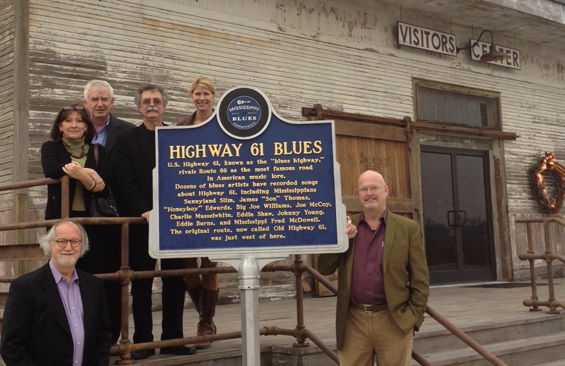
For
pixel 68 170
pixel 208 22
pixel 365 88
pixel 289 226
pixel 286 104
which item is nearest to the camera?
pixel 289 226

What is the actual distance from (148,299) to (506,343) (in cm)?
375

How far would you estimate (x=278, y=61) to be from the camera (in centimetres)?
1078

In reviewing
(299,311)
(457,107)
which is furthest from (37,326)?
(457,107)

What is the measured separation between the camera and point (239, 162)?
4172 millimetres

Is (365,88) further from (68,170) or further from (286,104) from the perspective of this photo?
(68,170)

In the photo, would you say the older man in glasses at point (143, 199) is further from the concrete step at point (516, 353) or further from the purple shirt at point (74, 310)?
the concrete step at point (516, 353)

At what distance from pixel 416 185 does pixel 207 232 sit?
334 inches

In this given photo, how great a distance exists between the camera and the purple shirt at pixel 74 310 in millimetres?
3871

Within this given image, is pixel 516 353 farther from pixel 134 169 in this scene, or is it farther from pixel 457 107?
pixel 457 107

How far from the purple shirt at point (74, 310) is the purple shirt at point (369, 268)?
1.66 metres

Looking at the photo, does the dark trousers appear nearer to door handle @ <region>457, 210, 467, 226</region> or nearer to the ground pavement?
the ground pavement

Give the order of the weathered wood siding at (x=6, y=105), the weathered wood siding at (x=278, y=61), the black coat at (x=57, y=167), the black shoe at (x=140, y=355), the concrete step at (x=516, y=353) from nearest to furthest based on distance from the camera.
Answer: the black coat at (x=57, y=167) < the black shoe at (x=140, y=355) < the concrete step at (x=516, y=353) < the weathered wood siding at (x=6, y=105) < the weathered wood siding at (x=278, y=61)

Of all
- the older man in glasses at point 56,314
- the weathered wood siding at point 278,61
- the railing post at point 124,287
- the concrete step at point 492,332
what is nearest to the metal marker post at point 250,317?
the older man in glasses at point 56,314

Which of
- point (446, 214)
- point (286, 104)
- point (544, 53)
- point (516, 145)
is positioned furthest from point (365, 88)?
point (544, 53)
